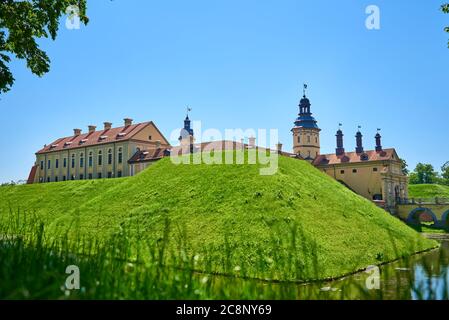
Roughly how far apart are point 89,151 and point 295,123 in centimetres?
4859

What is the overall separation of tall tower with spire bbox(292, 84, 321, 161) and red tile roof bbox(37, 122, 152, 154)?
39.3 metres

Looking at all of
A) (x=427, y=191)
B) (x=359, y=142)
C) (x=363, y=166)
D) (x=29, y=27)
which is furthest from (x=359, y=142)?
(x=29, y=27)

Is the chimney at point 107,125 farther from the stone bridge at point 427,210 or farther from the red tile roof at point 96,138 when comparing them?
the stone bridge at point 427,210

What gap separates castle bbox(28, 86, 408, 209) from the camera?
210 ft

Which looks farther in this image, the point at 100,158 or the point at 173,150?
the point at 100,158

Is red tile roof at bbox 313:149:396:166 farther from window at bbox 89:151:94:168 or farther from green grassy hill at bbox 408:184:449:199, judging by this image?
window at bbox 89:151:94:168

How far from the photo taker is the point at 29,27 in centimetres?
1655

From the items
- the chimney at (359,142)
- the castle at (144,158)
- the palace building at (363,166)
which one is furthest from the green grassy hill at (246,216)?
the chimney at (359,142)

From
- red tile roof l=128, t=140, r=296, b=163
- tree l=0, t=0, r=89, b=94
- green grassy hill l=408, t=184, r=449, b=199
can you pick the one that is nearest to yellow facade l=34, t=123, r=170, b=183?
red tile roof l=128, t=140, r=296, b=163

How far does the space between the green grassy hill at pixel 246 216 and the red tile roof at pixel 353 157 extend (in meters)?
42.4

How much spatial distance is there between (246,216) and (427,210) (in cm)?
4844

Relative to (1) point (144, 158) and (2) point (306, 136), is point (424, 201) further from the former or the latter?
(1) point (144, 158)

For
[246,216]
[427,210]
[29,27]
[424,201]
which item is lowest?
[246,216]
